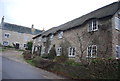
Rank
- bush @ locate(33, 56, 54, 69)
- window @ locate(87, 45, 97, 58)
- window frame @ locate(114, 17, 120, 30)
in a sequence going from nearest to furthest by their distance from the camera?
window frame @ locate(114, 17, 120, 30)
window @ locate(87, 45, 97, 58)
bush @ locate(33, 56, 54, 69)

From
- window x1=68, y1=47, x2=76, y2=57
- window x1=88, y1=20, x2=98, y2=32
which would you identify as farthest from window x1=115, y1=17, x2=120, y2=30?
window x1=68, y1=47, x2=76, y2=57

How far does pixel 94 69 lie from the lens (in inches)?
456

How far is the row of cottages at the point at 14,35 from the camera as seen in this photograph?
171 feet

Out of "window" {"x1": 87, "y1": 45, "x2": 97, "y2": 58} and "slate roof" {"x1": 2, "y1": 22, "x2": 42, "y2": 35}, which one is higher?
"slate roof" {"x1": 2, "y1": 22, "x2": 42, "y2": 35}

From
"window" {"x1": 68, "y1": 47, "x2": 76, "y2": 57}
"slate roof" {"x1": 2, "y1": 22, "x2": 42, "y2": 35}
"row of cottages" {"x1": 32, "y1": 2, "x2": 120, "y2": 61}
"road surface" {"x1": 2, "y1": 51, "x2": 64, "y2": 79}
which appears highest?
"slate roof" {"x1": 2, "y1": 22, "x2": 42, "y2": 35}

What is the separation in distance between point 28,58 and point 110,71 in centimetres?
2017

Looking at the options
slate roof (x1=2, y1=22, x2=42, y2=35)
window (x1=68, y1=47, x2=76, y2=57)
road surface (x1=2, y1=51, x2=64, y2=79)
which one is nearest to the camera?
road surface (x1=2, y1=51, x2=64, y2=79)

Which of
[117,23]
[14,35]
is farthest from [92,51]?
[14,35]

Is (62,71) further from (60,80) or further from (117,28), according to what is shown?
(117,28)

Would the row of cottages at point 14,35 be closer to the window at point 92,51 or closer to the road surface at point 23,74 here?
the road surface at point 23,74

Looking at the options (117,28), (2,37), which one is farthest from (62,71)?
(2,37)

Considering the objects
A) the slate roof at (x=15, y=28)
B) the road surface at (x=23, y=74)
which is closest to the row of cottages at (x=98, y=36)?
the road surface at (x=23, y=74)

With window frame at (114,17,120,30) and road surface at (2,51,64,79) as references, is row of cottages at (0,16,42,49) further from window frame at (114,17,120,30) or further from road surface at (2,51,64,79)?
window frame at (114,17,120,30)

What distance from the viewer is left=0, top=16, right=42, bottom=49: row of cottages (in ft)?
171
